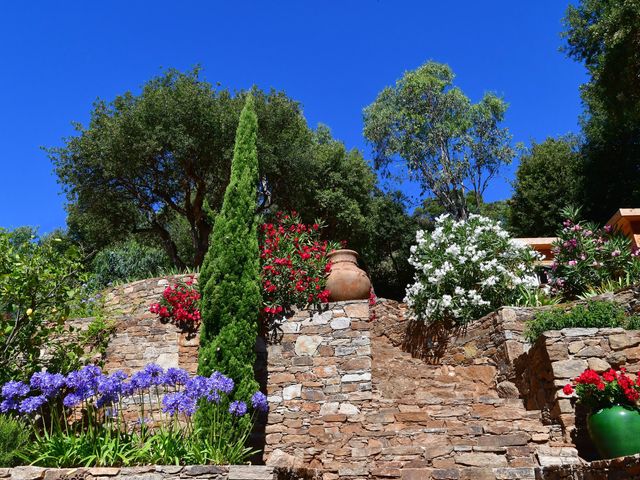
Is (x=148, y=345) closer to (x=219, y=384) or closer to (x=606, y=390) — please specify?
(x=219, y=384)

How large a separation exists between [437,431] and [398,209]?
636 inches

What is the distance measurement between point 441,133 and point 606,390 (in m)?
16.3

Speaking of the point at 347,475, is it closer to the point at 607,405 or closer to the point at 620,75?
the point at 607,405

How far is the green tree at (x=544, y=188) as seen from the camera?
18.3 meters

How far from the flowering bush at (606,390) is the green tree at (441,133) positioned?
1519cm

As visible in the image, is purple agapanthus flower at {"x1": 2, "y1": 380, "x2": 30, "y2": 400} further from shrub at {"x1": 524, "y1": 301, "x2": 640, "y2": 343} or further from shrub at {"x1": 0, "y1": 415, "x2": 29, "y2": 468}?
shrub at {"x1": 524, "y1": 301, "x2": 640, "y2": 343}

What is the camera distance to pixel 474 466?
622cm

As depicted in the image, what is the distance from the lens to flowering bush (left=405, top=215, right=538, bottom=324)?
28.6 ft

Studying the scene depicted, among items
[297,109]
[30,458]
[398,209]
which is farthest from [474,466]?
[398,209]

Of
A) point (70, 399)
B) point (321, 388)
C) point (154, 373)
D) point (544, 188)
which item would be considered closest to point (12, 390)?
point (70, 399)

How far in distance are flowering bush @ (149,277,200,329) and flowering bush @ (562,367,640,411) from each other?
5865 millimetres

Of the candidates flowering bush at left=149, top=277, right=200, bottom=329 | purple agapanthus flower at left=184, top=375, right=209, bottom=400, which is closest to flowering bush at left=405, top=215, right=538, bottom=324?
flowering bush at left=149, top=277, right=200, bottom=329

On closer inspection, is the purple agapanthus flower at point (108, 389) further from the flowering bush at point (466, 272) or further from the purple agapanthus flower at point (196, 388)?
the flowering bush at point (466, 272)

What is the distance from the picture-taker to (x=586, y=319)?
6906 mm
